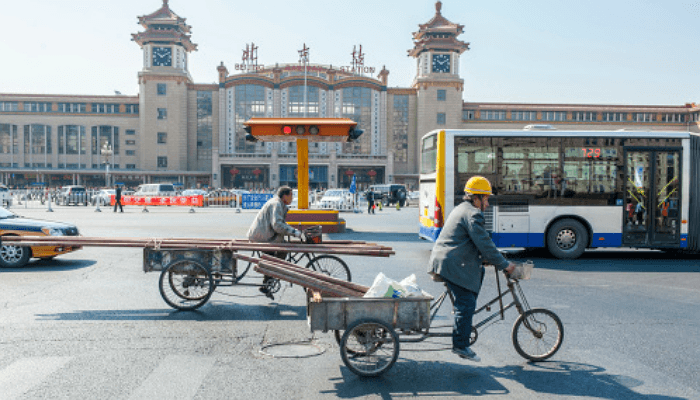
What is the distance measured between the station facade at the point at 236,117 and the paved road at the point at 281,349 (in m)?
69.7

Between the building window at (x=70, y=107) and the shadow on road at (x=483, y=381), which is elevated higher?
the building window at (x=70, y=107)

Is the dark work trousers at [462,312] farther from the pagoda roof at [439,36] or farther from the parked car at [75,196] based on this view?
the pagoda roof at [439,36]

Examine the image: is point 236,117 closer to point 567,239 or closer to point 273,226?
point 567,239

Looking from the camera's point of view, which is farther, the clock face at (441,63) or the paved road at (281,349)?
the clock face at (441,63)

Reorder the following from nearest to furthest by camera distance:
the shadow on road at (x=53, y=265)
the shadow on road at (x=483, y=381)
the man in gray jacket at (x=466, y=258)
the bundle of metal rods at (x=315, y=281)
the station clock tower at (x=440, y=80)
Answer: the shadow on road at (x=483, y=381) → the man in gray jacket at (x=466, y=258) → the bundle of metal rods at (x=315, y=281) → the shadow on road at (x=53, y=265) → the station clock tower at (x=440, y=80)

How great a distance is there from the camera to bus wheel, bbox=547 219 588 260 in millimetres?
12984

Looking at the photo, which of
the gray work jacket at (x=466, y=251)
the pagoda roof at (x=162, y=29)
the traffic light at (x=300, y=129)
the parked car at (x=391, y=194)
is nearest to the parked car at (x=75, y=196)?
the parked car at (x=391, y=194)

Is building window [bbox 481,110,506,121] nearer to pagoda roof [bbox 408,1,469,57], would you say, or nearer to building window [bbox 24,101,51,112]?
pagoda roof [bbox 408,1,469,57]

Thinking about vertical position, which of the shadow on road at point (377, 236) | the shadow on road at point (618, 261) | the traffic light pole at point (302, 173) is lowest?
the shadow on road at point (618, 261)

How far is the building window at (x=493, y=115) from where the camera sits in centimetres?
8473

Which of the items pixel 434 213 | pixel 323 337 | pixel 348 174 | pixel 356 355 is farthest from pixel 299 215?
pixel 348 174

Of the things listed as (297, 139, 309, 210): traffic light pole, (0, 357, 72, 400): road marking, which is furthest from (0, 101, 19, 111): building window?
(0, 357, 72, 400): road marking

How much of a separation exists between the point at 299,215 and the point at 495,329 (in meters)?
11.8

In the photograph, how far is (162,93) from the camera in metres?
81.7
